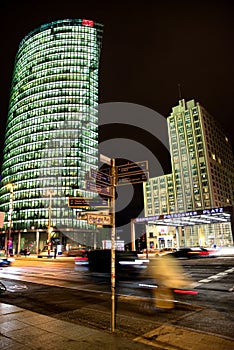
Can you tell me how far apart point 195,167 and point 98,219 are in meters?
108

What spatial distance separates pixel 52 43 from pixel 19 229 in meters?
78.6

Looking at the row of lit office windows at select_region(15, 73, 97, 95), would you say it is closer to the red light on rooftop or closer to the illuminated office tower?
the illuminated office tower

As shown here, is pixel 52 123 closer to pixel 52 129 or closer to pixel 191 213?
pixel 52 129

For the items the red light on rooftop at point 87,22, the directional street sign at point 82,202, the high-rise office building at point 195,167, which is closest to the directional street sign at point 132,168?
the directional street sign at point 82,202

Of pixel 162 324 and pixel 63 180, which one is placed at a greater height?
pixel 63 180

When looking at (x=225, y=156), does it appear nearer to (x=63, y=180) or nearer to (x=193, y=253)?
(x=63, y=180)

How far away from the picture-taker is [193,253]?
35531 mm

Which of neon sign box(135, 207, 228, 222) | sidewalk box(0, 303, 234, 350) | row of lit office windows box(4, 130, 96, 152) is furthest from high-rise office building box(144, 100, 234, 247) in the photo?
sidewalk box(0, 303, 234, 350)

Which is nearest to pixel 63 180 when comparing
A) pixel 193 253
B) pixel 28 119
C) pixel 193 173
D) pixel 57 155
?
pixel 57 155

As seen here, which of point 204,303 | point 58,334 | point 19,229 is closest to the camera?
point 58,334

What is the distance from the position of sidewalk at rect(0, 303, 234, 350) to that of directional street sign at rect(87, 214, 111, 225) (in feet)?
8.07

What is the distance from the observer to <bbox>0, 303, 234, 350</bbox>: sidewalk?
4.92 meters

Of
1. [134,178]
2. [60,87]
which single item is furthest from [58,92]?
[134,178]

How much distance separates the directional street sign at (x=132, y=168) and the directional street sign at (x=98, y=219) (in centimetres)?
128
